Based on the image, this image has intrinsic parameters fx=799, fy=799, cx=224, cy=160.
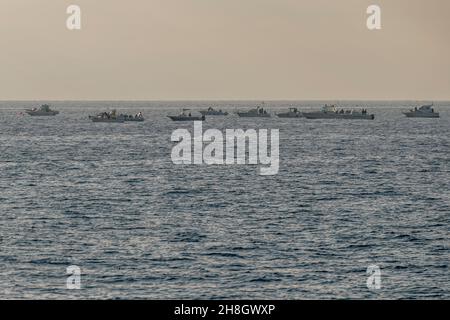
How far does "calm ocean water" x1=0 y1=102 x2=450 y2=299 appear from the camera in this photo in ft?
149

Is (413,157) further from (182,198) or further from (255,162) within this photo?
(182,198)

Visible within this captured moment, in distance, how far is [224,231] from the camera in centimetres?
6494

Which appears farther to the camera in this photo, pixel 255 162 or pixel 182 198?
pixel 255 162

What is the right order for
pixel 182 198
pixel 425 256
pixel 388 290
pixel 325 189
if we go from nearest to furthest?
pixel 388 290 → pixel 425 256 → pixel 182 198 → pixel 325 189

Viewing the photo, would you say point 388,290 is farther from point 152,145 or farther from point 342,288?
point 152,145

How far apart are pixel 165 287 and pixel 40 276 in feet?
26.3

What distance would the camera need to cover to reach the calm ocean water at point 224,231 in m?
45.5
